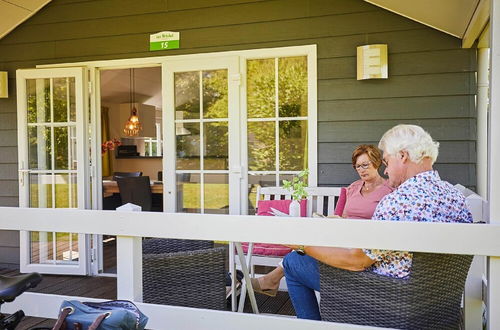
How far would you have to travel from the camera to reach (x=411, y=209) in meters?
1.78

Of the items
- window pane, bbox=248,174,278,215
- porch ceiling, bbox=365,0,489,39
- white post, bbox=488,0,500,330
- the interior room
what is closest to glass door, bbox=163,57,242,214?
window pane, bbox=248,174,278,215

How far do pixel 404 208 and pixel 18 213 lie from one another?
1.62 meters

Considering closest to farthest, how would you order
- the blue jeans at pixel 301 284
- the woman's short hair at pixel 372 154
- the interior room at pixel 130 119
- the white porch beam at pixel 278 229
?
the white porch beam at pixel 278 229, the blue jeans at pixel 301 284, the woman's short hair at pixel 372 154, the interior room at pixel 130 119

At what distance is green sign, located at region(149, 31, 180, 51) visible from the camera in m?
4.09

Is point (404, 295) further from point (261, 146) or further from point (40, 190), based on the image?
point (40, 190)

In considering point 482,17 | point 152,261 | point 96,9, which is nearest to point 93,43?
point 96,9

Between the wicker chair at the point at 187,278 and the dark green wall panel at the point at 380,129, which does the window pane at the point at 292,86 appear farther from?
the wicker chair at the point at 187,278

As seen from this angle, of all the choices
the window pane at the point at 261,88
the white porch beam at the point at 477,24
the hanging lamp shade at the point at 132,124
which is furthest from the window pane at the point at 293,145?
the hanging lamp shade at the point at 132,124

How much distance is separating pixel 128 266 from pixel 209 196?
7.45 ft

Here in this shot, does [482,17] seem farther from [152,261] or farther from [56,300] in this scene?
[56,300]

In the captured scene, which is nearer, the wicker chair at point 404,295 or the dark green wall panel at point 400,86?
the wicker chair at point 404,295

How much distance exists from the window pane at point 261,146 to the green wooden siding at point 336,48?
42 centimetres

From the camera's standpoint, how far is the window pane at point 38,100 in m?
4.45

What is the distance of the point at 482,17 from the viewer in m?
2.63
